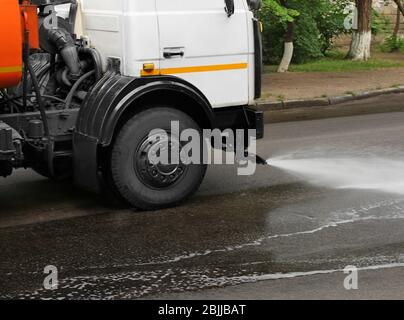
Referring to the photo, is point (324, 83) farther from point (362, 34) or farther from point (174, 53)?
point (174, 53)

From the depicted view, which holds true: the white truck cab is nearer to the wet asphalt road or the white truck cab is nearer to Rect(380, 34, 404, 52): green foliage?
the wet asphalt road

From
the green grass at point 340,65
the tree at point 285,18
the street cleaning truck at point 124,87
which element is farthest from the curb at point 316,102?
the street cleaning truck at point 124,87

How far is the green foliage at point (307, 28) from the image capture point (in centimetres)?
1869

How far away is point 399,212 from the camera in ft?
23.5

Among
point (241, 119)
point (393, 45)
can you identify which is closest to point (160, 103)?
point (241, 119)

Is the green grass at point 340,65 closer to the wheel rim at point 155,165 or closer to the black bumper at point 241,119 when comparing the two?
the black bumper at point 241,119

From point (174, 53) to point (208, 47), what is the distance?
1.13 ft

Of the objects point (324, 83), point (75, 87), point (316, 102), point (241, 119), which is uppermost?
point (75, 87)

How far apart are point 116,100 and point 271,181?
7.33 ft

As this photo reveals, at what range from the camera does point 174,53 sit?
7.20 meters

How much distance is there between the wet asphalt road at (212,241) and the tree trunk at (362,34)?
11.7 meters

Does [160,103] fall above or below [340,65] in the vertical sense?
above

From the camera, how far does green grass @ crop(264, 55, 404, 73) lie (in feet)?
60.7
